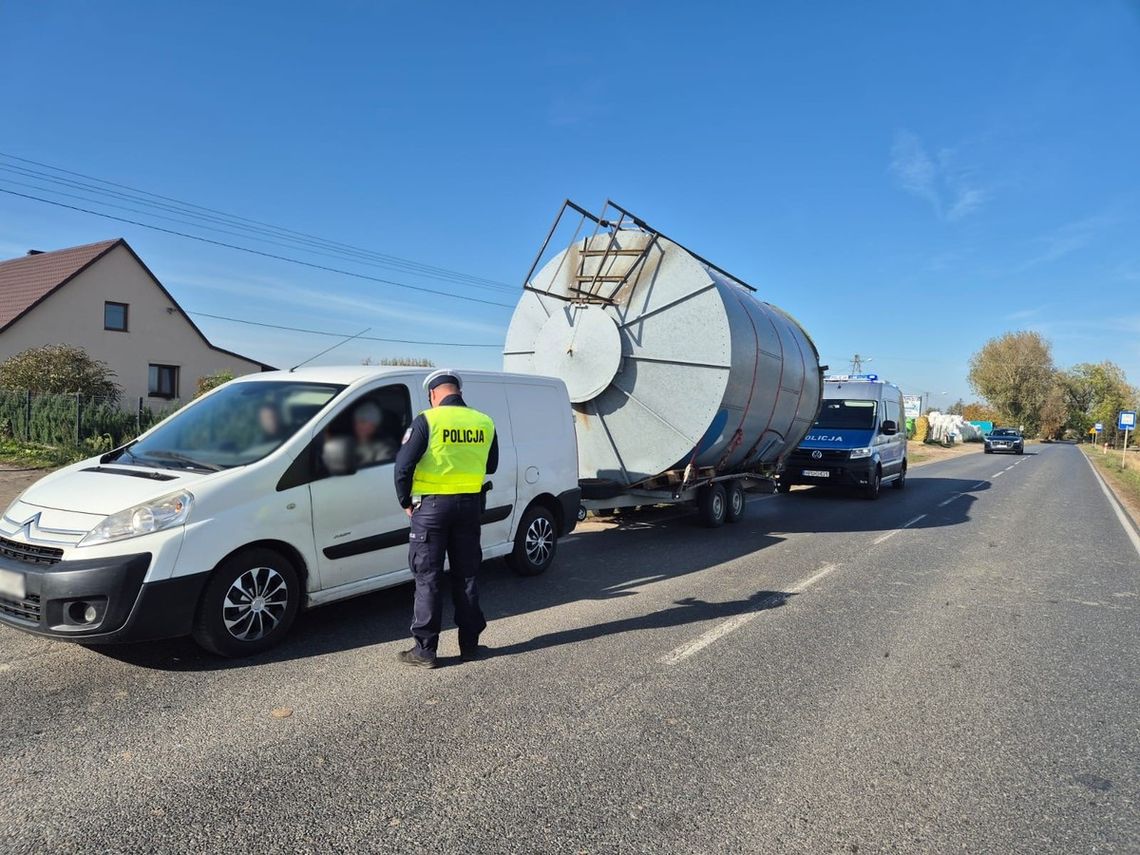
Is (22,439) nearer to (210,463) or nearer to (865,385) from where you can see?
(210,463)

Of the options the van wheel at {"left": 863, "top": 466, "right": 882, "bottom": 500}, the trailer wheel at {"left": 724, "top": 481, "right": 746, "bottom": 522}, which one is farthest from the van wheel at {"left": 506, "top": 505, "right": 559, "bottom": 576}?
the van wheel at {"left": 863, "top": 466, "right": 882, "bottom": 500}

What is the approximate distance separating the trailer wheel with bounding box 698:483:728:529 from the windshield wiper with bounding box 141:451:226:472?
6.80 metres

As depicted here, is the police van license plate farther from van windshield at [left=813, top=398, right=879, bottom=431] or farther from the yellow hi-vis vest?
van windshield at [left=813, top=398, right=879, bottom=431]

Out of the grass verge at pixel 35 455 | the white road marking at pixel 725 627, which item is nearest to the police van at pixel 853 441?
the white road marking at pixel 725 627

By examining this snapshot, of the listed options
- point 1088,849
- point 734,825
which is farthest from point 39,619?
point 1088,849

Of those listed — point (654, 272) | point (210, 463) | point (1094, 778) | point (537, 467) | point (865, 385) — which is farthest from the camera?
point (865, 385)

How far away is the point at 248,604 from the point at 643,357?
590 cm

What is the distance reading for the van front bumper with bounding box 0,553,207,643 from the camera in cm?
393

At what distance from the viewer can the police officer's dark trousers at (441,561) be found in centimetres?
450

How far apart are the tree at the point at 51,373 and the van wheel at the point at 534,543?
54.5ft

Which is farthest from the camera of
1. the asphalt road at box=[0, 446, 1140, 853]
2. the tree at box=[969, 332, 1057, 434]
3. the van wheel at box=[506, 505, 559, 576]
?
the tree at box=[969, 332, 1057, 434]

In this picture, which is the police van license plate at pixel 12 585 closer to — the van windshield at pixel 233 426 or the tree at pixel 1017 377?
the van windshield at pixel 233 426

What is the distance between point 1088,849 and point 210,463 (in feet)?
15.9

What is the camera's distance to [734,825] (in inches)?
115
